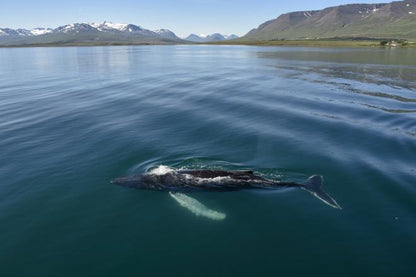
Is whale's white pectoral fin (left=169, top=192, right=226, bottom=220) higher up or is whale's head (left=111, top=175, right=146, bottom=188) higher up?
whale's head (left=111, top=175, right=146, bottom=188)

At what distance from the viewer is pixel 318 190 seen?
22.6 m

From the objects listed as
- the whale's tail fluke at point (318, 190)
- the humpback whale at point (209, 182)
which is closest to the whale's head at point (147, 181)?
the humpback whale at point (209, 182)

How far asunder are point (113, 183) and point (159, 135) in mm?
11537

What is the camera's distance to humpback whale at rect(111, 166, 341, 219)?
22516 millimetres

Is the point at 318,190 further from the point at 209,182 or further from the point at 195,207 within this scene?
the point at 195,207

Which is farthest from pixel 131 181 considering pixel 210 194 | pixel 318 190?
pixel 318 190

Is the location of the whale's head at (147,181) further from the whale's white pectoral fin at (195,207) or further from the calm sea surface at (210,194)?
the whale's white pectoral fin at (195,207)

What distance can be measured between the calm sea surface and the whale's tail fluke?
23.4 inches

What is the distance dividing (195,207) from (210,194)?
5.70ft

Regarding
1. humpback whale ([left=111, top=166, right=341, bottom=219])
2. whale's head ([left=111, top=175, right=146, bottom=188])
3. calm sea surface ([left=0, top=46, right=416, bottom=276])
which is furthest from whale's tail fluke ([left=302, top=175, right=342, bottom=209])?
whale's head ([left=111, top=175, right=146, bottom=188])

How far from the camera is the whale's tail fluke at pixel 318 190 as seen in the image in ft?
69.9

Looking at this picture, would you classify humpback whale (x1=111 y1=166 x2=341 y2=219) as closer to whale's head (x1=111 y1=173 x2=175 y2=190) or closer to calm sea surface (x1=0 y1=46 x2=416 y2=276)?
whale's head (x1=111 y1=173 x2=175 y2=190)

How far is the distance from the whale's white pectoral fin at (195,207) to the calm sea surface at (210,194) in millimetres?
511

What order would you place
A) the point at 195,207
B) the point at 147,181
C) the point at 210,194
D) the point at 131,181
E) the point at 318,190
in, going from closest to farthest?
the point at 195,207, the point at 210,194, the point at 318,190, the point at 147,181, the point at 131,181
